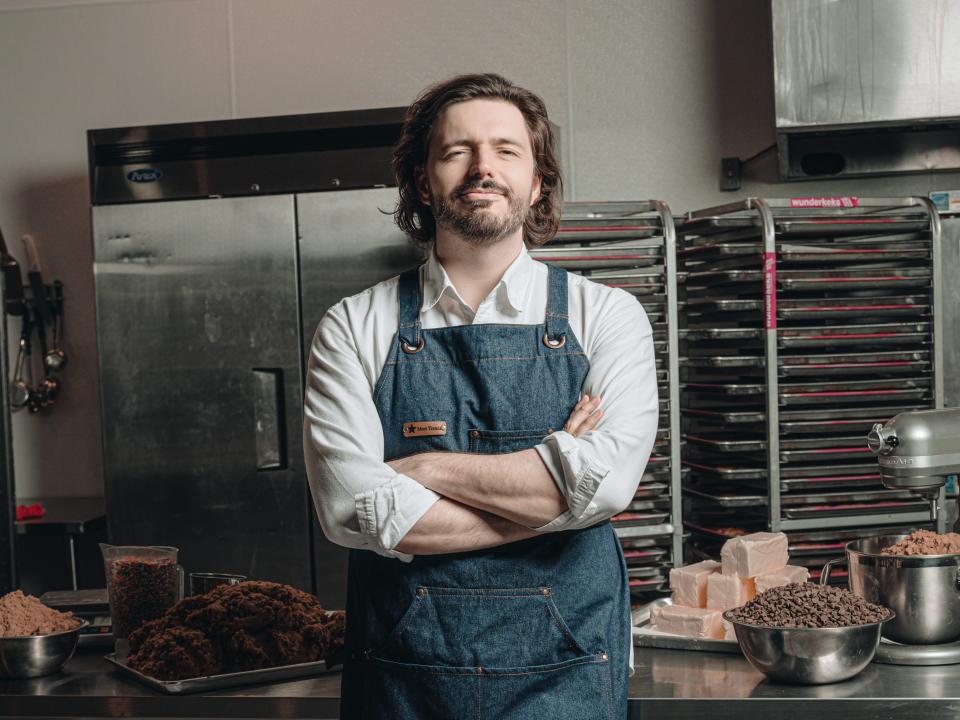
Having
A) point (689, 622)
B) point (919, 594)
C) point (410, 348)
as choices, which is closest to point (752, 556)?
point (689, 622)

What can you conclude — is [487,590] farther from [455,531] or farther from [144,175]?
[144,175]

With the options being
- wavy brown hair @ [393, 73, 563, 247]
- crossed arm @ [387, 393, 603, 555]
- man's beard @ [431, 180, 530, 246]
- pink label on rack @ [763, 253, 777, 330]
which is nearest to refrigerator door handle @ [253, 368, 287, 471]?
wavy brown hair @ [393, 73, 563, 247]

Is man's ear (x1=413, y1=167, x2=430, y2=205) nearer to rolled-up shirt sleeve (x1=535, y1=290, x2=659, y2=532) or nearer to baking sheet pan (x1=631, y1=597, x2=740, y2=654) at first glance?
rolled-up shirt sleeve (x1=535, y1=290, x2=659, y2=532)

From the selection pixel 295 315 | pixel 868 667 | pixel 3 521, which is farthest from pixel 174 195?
pixel 868 667

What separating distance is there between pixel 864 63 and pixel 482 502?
2491mm

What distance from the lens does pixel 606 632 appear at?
64.1 inches

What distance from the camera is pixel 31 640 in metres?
1.93

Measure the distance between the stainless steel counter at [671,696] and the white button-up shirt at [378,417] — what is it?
1.20ft

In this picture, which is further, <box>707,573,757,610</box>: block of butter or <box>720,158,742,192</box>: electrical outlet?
<box>720,158,742,192</box>: electrical outlet

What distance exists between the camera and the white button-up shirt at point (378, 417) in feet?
5.15

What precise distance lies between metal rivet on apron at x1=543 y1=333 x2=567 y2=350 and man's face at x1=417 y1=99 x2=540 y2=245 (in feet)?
0.63

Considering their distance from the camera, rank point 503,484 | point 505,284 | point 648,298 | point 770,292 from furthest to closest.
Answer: point 648,298 < point 770,292 < point 505,284 < point 503,484

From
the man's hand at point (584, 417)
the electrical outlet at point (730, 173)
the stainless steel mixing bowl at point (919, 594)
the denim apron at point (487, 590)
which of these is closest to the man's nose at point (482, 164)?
the denim apron at point (487, 590)

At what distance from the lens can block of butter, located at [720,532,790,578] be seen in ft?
6.71
